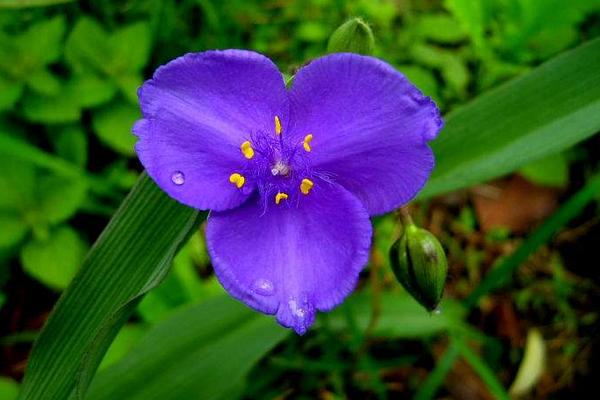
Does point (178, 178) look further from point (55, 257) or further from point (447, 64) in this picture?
point (447, 64)

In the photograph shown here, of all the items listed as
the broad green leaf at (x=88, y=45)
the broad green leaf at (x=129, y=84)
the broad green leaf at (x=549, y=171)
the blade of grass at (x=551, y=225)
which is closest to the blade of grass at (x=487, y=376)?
the blade of grass at (x=551, y=225)

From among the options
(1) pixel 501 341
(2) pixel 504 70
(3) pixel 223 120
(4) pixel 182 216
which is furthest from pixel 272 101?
(1) pixel 501 341

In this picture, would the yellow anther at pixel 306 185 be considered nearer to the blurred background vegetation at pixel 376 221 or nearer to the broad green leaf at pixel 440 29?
the blurred background vegetation at pixel 376 221

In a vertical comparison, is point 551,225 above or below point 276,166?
below

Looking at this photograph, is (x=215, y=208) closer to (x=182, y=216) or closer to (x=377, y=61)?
(x=182, y=216)

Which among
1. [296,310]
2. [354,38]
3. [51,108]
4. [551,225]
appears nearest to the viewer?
[296,310]

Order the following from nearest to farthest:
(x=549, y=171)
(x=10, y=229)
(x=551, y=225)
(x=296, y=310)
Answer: (x=296, y=310) → (x=551, y=225) → (x=10, y=229) → (x=549, y=171)

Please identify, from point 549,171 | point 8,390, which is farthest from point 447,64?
point 8,390
